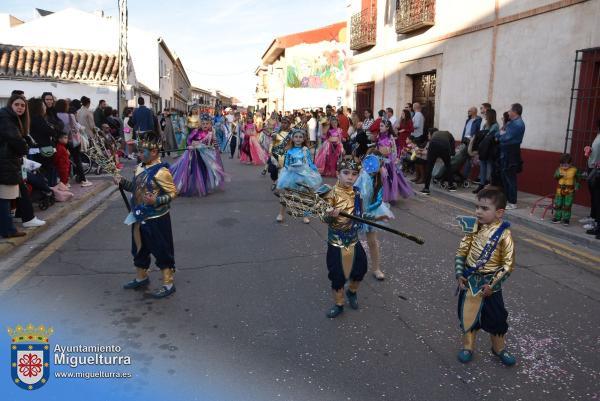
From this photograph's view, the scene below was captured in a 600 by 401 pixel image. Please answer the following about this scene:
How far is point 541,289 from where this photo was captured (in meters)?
4.98

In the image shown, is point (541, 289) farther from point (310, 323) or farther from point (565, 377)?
point (310, 323)

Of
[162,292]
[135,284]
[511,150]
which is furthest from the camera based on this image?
[511,150]

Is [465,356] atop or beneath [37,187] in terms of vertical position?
beneath

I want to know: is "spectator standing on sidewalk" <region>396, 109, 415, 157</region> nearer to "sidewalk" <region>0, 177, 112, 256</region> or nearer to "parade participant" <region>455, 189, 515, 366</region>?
"sidewalk" <region>0, 177, 112, 256</region>

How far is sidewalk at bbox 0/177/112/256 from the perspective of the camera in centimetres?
590

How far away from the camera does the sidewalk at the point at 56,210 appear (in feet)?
19.4

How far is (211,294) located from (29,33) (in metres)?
30.1

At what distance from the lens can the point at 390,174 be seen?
930 cm

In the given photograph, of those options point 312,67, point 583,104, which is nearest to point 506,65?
point 583,104

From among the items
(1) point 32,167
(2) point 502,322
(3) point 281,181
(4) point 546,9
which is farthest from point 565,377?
(4) point 546,9

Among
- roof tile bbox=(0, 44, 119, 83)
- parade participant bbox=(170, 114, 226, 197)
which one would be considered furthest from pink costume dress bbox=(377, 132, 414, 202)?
roof tile bbox=(0, 44, 119, 83)

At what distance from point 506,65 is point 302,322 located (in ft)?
32.0

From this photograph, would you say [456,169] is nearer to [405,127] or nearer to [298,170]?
[405,127]

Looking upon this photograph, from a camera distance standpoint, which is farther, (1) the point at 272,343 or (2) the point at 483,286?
(1) the point at 272,343
